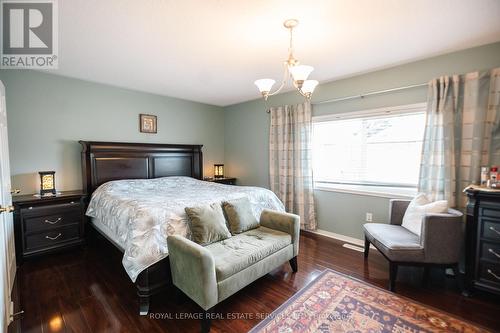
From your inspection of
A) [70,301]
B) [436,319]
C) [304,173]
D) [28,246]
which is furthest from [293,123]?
[28,246]

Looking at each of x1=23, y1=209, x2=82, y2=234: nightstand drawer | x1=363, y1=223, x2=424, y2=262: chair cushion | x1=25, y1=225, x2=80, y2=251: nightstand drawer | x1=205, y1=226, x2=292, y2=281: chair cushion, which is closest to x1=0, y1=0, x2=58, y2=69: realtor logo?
x1=23, y1=209, x2=82, y2=234: nightstand drawer

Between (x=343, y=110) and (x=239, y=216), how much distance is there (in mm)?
2279

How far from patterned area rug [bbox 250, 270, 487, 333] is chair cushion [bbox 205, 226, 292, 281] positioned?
45 centimetres

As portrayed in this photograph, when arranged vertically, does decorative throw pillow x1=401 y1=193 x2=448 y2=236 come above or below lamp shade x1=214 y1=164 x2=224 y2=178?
below

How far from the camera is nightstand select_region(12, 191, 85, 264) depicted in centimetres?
265

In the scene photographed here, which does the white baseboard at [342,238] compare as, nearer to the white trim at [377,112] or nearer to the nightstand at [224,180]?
the white trim at [377,112]

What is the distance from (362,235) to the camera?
3281 mm

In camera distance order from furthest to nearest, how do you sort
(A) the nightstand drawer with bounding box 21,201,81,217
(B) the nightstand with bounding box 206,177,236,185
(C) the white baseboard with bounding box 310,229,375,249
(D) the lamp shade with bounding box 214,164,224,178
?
(D) the lamp shade with bounding box 214,164,224,178, (B) the nightstand with bounding box 206,177,236,185, (C) the white baseboard with bounding box 310,229,375,249, (A) the nightstand drawer with bounding box 21,201,81,217

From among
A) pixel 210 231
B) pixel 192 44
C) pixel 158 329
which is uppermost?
pixel 192 44

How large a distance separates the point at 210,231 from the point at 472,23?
3009mm

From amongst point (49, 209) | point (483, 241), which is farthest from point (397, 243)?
point (49, 209)

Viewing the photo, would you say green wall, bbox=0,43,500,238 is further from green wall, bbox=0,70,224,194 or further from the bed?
the bed

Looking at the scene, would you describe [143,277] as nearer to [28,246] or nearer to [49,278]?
[49,278]

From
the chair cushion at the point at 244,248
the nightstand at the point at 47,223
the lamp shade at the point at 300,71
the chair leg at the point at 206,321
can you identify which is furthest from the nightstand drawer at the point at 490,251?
the nightstand at the point at 47,223
